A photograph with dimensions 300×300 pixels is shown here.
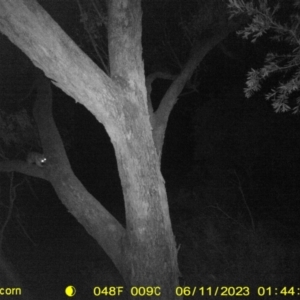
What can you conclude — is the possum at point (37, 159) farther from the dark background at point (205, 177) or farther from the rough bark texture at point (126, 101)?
the rough bark texture at point (126, 101)

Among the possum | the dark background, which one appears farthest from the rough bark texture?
the dark background

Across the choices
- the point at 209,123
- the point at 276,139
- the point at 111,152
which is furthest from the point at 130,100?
the point at 111,152

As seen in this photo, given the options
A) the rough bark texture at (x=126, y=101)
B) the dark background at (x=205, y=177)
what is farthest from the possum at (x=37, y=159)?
the rough bark texture at (x=126, y=101)

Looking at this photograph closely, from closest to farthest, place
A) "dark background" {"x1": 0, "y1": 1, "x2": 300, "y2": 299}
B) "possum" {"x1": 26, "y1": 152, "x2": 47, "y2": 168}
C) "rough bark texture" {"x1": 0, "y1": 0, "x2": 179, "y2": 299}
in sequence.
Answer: "rough bark texture" {"x1": 0, "y1": 0, "x2": 179, "y2": 299}
"possum" {"x1": 26, "y1": 152, "x2": 47, "y2": 168}
"dark background" {"x1": 0, "y1": 1, "x2": 300, "y2": 299}

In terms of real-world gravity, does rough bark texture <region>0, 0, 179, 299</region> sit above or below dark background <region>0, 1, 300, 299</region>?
below

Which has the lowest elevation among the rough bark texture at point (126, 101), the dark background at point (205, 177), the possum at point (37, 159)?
the rough bark texture at point (126, 101)

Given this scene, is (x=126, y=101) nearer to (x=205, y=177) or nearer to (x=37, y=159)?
(x=37, y=159)

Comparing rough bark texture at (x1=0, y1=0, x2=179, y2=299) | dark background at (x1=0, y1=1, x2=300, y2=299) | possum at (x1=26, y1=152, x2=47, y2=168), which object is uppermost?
dark background at (x1=0, y1=1, x2=300, y2=299)

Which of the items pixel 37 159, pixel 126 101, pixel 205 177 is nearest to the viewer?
pixel 126 101

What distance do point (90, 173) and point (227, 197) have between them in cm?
863

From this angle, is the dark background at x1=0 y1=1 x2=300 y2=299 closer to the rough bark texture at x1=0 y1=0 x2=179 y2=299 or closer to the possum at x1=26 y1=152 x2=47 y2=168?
the possum at x1=26 y1=152 x2=47 y2=168

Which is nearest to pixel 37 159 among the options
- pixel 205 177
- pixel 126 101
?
pixel 126 101

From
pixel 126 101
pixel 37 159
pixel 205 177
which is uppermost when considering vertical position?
pixel 205 177

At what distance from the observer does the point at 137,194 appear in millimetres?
4816
